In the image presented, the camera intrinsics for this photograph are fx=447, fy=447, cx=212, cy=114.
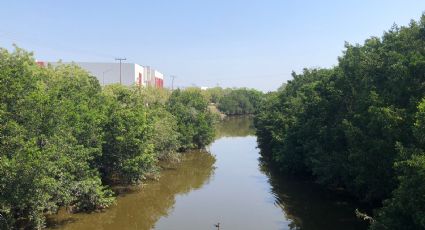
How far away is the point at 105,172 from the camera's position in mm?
32969

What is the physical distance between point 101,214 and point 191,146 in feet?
82.5

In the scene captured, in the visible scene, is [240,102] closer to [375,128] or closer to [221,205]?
[221,205]

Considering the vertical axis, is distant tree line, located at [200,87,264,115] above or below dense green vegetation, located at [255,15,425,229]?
above

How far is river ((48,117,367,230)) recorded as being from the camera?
26219mm

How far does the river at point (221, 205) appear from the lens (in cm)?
2622

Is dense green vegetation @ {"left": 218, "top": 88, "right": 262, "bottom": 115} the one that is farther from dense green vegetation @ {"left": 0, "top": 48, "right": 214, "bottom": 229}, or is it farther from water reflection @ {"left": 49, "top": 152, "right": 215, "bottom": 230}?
dense green vegetation @ {"left": 0, "top": 48, "right": 214, "bottom": 229}

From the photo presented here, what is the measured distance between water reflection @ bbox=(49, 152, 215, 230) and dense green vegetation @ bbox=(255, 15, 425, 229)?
9.04 meters

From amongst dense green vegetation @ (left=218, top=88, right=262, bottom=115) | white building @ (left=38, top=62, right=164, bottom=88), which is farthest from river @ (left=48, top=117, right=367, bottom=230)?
dense green vegetation @ (left=218, top=88, right=262, bottom=115)

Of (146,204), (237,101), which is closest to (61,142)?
(146,204)

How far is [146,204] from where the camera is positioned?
102ft

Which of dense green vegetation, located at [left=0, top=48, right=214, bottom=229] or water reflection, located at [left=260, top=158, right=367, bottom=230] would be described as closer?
dense green vegetation, located at [left=0, top=48, right=214, bottom=229]

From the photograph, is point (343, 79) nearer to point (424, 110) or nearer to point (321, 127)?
point (321, 127)

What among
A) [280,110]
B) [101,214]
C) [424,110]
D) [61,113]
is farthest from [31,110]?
[280,110]

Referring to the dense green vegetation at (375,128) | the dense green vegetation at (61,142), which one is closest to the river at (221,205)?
the dense green vegetation at (61,142)
